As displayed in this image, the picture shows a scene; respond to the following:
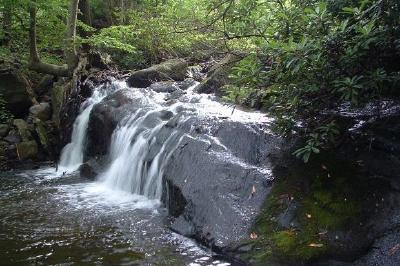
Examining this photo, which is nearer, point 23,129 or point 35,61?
point 23,129

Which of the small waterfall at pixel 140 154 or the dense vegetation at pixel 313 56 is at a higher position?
the dense vegetation at pixel 313 56

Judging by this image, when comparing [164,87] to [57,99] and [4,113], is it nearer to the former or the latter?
[57,99]

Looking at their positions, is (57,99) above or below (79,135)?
above

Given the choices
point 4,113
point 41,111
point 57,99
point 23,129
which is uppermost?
point 57,99

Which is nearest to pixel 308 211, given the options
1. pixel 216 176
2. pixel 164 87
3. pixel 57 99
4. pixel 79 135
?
pixel 216 176

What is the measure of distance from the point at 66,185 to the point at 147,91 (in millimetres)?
3839

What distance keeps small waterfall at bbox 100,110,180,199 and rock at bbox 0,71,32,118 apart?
393 centimetres

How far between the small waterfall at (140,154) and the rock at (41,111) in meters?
3.31

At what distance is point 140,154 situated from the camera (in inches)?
325

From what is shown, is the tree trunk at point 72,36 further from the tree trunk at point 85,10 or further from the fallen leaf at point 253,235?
the fallen leaf at point 253,235

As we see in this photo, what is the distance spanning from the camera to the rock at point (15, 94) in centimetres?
1188

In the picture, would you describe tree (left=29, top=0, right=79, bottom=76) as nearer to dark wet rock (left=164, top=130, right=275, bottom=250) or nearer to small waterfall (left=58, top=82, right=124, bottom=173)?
small waterfall (left=58, top=82, right=124, bottom=173)

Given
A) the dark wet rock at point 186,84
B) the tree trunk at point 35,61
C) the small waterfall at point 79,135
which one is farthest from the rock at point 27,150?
the dark wet rock at point 186,84

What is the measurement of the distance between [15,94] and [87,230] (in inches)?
299
